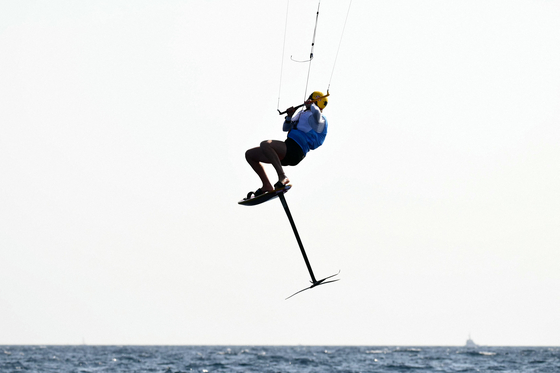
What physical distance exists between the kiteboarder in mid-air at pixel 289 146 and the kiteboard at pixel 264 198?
0.17 feet

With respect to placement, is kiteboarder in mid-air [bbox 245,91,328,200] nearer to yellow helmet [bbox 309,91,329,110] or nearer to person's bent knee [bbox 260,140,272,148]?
person's bent knee [bbox 260,140,272,148]

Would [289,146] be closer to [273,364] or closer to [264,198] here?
[264,198]

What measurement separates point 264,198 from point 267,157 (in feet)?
2.14

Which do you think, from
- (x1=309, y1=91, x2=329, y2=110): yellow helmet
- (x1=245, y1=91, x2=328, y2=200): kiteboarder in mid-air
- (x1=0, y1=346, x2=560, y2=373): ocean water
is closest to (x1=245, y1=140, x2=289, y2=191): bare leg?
(x1=245, y1=91, x2=328, y2=200): kiteboarder in mid-air

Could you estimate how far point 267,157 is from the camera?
13.3 metres

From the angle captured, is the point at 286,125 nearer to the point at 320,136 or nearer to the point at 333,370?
the point at 320,136

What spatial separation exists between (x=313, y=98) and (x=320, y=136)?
2.32 feet

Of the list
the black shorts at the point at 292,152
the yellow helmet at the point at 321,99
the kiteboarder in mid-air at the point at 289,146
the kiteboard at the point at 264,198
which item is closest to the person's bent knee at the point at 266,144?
the kiteboarder in mid-air at the point at 289,146

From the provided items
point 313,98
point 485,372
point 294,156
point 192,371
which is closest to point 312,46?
point 313,98

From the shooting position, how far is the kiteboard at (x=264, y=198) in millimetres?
13289

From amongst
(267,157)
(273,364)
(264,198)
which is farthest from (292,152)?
(273,364)

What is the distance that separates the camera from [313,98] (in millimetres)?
12977

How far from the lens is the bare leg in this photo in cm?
1334

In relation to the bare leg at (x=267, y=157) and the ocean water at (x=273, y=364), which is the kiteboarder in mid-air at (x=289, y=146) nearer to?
the bare leg at (x=267, y=157)
